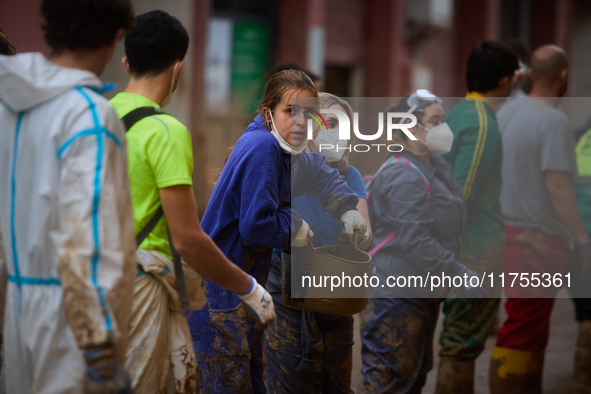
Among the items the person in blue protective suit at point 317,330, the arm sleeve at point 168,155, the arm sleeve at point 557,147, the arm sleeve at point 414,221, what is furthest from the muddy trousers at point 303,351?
the arm sleeve at point 557,147

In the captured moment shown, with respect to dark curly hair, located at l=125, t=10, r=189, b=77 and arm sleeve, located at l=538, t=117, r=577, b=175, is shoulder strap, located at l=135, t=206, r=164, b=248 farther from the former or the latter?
arm sleeve, located at l=538, t=117, r=577, b=175

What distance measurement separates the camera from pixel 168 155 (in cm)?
205

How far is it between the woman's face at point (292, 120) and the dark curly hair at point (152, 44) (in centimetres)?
68

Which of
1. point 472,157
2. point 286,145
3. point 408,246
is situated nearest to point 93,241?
point 286,145

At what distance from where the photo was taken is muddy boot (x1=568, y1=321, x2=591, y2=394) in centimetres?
405

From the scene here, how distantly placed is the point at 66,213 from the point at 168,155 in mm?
472

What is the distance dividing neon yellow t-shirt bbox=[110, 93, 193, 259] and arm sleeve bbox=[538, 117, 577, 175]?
2.54 metres

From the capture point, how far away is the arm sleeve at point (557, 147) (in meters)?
3.77

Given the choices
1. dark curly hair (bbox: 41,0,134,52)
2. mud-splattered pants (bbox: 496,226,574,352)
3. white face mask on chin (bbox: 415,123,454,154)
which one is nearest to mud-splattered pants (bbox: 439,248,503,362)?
mud-splattered pants (bbox: 496,226,574,352)

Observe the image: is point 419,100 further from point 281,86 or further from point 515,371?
point 515,371

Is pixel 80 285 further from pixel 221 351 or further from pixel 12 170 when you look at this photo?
pixel 221 351

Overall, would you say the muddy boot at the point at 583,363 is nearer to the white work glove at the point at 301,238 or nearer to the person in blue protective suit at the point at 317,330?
the person in blue protective suit at the point at 317,330

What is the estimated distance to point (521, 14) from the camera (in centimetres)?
1547

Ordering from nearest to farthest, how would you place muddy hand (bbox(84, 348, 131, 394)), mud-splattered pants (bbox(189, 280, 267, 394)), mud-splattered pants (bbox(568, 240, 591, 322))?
muddy hand (bbox(84, 348, 131, 394)) → mud-splattered pants (bbox(189, 280, 267, 394)) → mud-splattered pants (bbox(568, 240, 591, 322))
